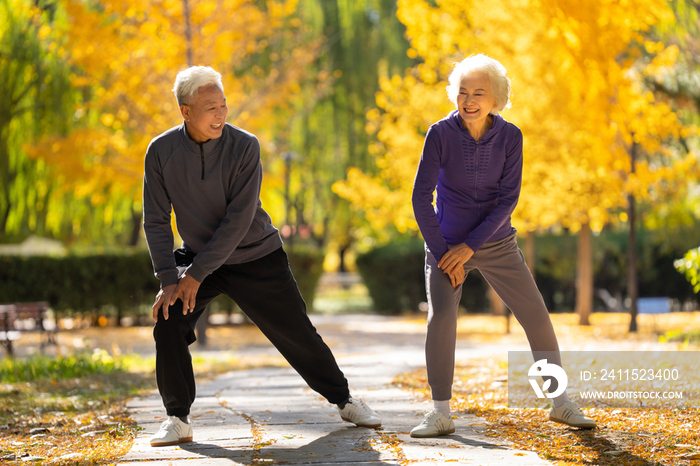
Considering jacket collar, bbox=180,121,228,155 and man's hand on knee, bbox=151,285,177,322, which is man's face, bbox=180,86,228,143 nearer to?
jacket collar, bbox=180,121,228,155

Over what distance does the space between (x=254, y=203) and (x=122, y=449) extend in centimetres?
125

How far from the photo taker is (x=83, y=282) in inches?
553

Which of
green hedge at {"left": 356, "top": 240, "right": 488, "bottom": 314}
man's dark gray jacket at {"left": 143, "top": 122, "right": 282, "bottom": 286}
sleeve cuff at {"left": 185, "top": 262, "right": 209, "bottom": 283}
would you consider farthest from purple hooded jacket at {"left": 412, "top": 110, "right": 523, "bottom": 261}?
green hedge at {"left": 356, "top": 240, "right": 488, "bottom": 314}

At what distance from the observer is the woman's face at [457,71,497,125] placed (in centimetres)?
333

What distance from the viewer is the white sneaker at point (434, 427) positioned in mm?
3238

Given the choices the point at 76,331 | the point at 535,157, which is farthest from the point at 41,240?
the point at 535,157

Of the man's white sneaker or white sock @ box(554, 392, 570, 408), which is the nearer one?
the man's white sneaker

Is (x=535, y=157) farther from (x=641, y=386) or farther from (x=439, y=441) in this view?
(x=439, y=441)

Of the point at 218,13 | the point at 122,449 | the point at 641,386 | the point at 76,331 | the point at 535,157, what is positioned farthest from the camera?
the point at 76,331

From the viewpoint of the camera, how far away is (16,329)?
415 inches

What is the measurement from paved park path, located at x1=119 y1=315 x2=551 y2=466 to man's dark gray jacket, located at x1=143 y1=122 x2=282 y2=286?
79 cm

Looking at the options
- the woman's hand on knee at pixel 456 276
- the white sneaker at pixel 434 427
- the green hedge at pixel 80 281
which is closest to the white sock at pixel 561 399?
the white sneaker at pixel 434 427

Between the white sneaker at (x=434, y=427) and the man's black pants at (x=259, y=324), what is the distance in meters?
0.46

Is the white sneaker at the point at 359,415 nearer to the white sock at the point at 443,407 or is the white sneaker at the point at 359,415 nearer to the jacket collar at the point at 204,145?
the white sock at the point at 443,407
